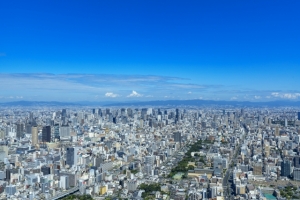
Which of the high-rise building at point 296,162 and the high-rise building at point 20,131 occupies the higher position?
the high-rise building at point 20,131

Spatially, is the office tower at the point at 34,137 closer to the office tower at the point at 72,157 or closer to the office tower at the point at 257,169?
the office tower at the point at 72,157

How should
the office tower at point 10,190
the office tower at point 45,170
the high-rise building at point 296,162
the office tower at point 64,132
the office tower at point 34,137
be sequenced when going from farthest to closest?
the office tower at point 64,132 < the office tower at point 34,137 < the high-rise building at point 296,162 < the office tower at point 45,170 < the office tower at point 10,190

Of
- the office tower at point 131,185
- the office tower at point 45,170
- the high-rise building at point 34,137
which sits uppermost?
the high-rise building at point 34,137

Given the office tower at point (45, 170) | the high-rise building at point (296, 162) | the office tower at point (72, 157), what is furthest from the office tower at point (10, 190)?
the high-rise building at point (296, 162)

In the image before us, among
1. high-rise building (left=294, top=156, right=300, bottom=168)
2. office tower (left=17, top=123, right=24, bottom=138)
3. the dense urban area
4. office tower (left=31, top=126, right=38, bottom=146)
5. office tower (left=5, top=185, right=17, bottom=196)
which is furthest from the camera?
office tower (left=17, top=123, right=24, bottom=138)

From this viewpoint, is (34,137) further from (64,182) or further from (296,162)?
(296,162)

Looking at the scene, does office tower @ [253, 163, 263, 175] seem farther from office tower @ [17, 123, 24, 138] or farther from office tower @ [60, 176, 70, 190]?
office tower @ [17, 123, 24, 138]

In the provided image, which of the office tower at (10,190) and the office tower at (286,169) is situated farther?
the office tower at (286,169)

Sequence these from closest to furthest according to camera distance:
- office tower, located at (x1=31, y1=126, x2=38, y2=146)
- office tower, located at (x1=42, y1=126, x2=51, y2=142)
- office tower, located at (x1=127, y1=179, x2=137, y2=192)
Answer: office tower, located at (x1=127, y1=179, x2=137, y2=192) < office tower, located at (x1=31, y1=126, x2=38, y2=146) < office tower, located at (x1=42, y1=126, x2=51, y2=142)

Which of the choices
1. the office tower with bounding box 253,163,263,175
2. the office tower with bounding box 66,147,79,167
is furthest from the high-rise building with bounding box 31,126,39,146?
the office tower with bounding box 253,163,263,175

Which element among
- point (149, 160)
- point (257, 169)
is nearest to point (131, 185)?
point (149, 160)

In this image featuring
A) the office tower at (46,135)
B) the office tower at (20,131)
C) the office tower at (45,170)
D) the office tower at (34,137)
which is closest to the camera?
the office tower at (45,170)
